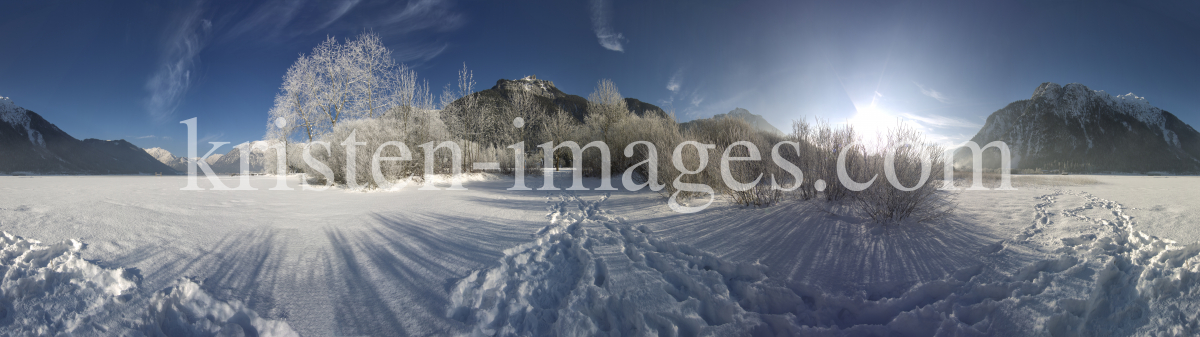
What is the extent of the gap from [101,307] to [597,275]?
8.63 ft

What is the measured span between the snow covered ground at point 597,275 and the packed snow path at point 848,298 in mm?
12

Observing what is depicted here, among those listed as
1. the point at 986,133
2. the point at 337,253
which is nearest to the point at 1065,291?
the point at 337,253

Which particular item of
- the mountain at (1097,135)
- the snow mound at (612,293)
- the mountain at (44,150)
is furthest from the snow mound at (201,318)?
the mountain at (44,150)

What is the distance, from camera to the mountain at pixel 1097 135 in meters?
38.3

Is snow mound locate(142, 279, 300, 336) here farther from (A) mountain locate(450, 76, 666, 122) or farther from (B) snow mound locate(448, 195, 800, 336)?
(A) mountain locate(450, 76, 666, 122)

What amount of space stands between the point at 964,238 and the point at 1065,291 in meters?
1.23

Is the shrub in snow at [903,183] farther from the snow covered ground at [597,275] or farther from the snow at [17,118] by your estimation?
the snow at [17,118]

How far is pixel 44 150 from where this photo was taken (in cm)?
6431

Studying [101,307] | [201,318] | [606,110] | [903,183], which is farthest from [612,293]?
[606,110]

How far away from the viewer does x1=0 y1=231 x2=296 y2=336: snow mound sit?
1601mm

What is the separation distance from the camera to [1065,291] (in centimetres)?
208

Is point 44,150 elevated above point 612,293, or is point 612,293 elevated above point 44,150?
point 44,150

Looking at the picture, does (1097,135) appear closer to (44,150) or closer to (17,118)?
(44,150)

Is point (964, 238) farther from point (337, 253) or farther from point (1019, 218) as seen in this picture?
point (337, 253)
